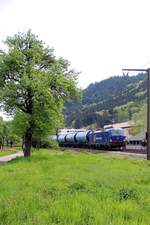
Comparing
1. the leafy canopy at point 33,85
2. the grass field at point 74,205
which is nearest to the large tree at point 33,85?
the leafy canopy at point 33,85

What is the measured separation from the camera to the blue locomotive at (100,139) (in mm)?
71787

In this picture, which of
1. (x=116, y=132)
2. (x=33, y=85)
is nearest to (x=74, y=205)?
(x=33, y=85)

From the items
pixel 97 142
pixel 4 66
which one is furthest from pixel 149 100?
pixel 97 142

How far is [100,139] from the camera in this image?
251 feet

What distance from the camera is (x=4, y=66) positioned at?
4103cm

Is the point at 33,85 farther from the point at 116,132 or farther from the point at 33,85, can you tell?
the point at 116,132

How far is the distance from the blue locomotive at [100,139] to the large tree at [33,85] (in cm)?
2969

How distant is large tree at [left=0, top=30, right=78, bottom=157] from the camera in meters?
40.5

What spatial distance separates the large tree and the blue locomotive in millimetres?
29691

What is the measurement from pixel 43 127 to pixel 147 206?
93.0 feet

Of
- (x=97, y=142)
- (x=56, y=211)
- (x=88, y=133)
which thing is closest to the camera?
(x=56, y=211)

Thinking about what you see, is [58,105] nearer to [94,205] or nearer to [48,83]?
[48,83]

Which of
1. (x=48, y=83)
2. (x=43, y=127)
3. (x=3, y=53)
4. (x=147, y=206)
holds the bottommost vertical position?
(x=147, y=206)

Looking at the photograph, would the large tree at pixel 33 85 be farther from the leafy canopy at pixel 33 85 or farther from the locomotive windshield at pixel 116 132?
the locomotive windshield at pixel 116 132
